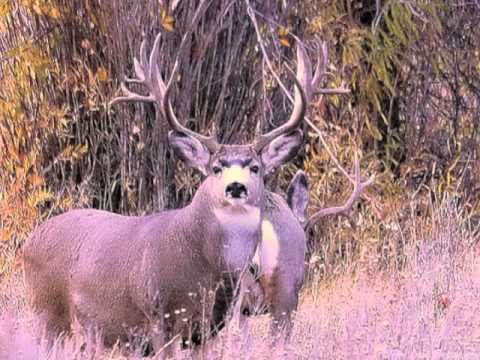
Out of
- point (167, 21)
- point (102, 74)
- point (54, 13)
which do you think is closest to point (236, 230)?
point (167, 21)

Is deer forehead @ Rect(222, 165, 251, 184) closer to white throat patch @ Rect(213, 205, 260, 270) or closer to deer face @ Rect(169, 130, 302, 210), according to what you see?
deer face @ Rect(169, 130, 302, 210)

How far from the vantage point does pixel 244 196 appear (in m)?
7.25

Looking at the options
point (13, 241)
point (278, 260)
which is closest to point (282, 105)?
point (13, 241)

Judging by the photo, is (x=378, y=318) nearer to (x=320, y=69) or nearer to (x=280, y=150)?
(x=280, y=150)

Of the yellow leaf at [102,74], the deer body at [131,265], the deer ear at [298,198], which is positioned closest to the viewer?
the deer body at [131,265]

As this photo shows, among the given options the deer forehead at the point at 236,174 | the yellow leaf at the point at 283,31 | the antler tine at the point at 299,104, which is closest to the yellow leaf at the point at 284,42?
the yellow leaf at the point at 283,31

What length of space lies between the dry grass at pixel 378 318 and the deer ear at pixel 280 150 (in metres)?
0.83

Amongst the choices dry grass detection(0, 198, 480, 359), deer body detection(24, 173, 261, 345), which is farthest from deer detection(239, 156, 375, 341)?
deer body detection(24, 173, 261, 345)

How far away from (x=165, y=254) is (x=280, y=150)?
87cm

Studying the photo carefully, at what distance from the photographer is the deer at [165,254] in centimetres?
730

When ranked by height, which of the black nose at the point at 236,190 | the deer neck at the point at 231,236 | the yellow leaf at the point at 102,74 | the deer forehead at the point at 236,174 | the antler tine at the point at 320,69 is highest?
the antler tine at the point at 320,69

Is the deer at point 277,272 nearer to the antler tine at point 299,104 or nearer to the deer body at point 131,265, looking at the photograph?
the deer body at point 131,265

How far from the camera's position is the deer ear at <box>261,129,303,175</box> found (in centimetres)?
785

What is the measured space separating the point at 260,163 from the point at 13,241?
259 centimetres
